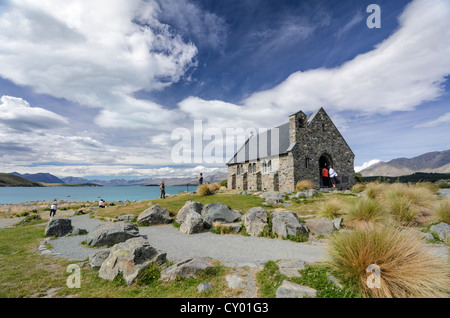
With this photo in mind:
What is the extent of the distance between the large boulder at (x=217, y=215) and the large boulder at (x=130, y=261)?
17.8 ft

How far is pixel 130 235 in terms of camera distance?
9.09 m

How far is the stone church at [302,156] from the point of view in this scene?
23672 millimetres

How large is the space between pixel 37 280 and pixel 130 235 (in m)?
3.96

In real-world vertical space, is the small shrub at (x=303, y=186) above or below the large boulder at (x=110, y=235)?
above

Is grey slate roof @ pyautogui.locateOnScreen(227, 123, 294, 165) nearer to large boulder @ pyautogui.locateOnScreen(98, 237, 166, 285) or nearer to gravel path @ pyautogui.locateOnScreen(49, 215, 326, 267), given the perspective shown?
gravel path @ pyautogui.locateOnScreen(49, 215, 326, 267)

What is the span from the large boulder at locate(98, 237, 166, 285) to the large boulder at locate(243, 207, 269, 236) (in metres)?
5.06

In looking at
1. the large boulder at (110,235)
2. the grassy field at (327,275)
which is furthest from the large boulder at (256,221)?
the large boulder at (110,235)

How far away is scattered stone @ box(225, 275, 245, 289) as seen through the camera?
4.60 m

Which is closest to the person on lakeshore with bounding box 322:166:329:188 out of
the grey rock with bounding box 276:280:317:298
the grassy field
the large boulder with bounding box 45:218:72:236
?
the grassy field

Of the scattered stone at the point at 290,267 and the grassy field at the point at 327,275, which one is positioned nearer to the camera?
the grassy field at the point at 327,275

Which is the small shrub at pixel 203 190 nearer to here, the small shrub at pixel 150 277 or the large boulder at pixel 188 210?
the large boulder at pixel 188 210
